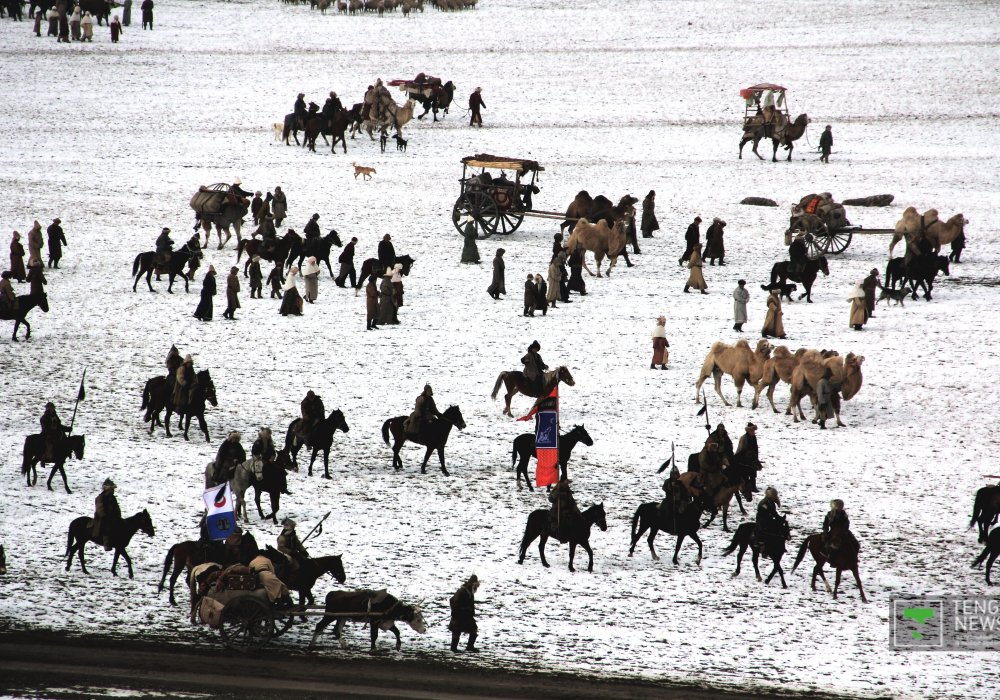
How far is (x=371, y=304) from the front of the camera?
24188mm

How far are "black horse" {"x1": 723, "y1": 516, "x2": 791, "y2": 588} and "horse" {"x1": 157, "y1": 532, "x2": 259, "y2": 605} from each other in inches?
241

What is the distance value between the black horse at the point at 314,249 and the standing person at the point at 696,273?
8.24 meters

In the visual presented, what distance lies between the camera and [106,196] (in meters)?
33.4

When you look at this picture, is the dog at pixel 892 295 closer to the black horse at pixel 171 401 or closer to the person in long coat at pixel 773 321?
the person in long coat at pixel 773 321

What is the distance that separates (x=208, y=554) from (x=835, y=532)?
302 inches

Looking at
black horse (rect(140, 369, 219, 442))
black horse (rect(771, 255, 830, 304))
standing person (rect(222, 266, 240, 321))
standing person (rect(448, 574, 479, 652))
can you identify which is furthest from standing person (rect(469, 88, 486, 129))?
standing person (rect(448, 574, 479, 652))

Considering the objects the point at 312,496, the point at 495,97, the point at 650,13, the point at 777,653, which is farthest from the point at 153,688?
the point at 650,13

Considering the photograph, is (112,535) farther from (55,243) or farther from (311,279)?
(55,243)

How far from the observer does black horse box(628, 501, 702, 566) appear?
15.6m

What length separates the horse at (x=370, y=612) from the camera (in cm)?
1299

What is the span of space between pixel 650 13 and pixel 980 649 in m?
50.1

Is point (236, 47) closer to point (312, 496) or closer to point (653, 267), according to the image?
point (653, 267)

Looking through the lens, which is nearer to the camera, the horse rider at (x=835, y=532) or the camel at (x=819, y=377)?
the horse rider at (x=835, y=532)

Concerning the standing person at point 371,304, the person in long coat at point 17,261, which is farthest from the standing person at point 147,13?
the standing person at point 371,304
